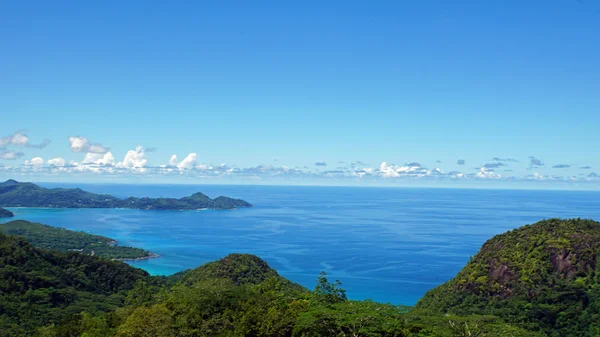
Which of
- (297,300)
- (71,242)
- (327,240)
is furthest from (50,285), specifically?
Answer: (327,240)

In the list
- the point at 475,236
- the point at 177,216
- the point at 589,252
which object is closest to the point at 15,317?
the point at 589,252

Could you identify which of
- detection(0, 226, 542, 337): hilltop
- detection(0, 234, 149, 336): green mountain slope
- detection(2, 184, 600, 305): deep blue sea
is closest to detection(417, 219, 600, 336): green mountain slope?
detection(0, 226, 542, 337): hilltop

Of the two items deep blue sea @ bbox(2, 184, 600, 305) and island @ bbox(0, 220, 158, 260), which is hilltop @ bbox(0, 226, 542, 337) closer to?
deep blue sea @ bbox(2, 184, 600, 305)

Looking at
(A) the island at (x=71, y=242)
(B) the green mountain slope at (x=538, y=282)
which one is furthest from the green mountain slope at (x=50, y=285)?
(A) the island at (x=71, y=242)

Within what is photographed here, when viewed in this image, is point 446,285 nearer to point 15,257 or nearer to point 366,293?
point 366,293

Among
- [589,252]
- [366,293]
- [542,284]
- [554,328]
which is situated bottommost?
[366,293]
